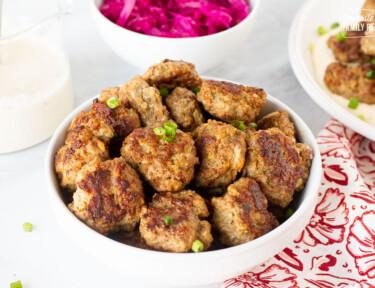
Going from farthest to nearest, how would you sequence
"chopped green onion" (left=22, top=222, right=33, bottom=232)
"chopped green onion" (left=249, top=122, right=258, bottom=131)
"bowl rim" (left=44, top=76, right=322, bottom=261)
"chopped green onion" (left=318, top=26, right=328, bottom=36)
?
"chopped green onion" (left=318, top=26, right=328, bottom=36) < "chopped green onion" (left=22, top=222, right=33, bottom=232) < "chopped green onion" (left=249, top=122, right=258, bottom=131) < "bowl rim" (left=44, top=76, right=322, bottom=261)

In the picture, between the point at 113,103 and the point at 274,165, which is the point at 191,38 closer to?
the point at 113,103

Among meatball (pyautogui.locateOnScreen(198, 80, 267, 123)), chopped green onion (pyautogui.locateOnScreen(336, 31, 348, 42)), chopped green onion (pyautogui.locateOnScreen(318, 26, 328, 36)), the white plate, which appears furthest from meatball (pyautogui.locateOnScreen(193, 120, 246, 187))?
chopped green onion (pyautogui.locateOnScreen(318, 26, 328, 36))

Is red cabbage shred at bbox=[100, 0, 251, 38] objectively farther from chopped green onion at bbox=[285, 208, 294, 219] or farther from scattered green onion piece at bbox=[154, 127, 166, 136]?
chopped green onion at bbox=[285, 208, 294, 219]

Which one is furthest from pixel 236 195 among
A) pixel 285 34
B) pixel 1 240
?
pixel 285 34

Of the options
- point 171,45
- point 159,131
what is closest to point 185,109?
point 159,131

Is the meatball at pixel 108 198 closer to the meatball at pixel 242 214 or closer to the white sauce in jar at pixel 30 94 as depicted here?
the meatball at pixel 242 214

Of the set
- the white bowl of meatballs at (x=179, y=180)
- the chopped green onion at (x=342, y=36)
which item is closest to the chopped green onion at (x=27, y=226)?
the white bowl of meatballs at (x=179, y=180)
